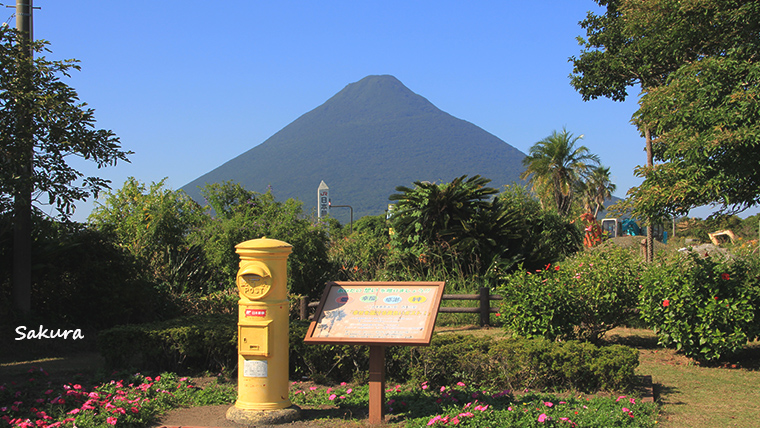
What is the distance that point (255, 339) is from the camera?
537 cm

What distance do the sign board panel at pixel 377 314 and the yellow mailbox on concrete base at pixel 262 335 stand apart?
34 cm

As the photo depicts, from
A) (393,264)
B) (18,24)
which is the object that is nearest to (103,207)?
(18,24)

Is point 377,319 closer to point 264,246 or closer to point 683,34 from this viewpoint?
point 264,246

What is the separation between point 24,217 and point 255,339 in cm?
603

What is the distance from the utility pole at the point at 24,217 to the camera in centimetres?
896

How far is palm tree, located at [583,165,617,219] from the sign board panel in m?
42.5

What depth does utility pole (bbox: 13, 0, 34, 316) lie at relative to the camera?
896cm

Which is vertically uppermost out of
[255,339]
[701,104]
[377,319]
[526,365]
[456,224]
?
[701,104]

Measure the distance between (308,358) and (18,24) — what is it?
7.34 m

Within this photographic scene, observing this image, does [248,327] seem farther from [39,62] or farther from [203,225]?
[203,225]

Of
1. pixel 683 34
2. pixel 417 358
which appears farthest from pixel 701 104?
pixel 417 358

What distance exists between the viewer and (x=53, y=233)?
10133 mm

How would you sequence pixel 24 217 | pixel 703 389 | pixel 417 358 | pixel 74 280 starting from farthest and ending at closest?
1. pixel 74 280
2. pixel 24 217
3. pixel 417 358
4. pixel 703 389

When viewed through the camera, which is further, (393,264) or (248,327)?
(393,264)
